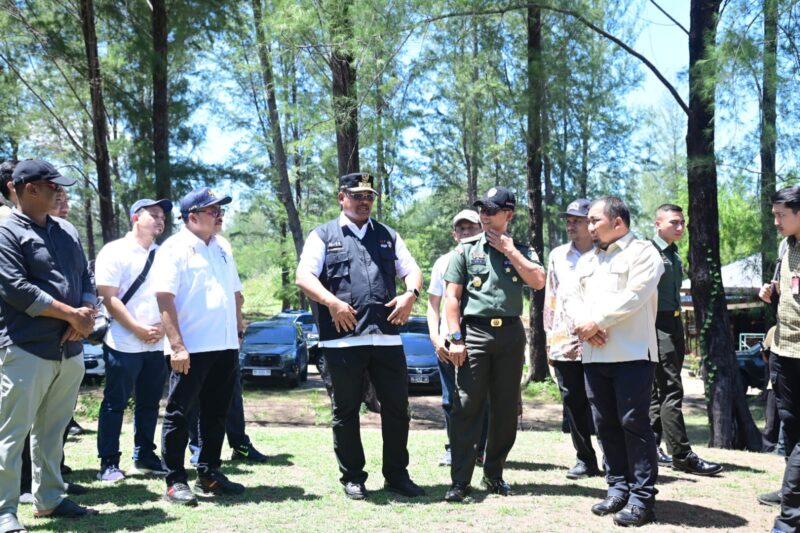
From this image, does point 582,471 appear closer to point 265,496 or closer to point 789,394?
→ point 789,394

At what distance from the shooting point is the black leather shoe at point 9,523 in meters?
4.20

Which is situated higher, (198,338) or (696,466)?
(198,338)

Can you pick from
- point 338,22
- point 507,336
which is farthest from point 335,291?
point 338,22

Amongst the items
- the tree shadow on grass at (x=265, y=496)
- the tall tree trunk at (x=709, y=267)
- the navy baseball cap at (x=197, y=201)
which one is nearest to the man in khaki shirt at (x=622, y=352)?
the tree shadow on grass at (x=265, y=496)

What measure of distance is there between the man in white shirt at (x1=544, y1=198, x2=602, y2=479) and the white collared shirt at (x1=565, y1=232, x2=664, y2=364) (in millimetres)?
990

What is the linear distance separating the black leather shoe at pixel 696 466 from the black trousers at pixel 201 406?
384cm

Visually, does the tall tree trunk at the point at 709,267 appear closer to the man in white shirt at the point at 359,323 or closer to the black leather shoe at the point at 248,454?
the man in white shirt at the point at 359,323

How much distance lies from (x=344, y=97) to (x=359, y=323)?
306 inches

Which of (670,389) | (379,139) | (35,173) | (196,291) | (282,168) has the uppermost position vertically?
(282,168)

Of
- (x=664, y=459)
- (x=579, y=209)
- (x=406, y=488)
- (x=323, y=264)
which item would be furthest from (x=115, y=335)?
(x=664, y=459)

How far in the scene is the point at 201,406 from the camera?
541 centimetres

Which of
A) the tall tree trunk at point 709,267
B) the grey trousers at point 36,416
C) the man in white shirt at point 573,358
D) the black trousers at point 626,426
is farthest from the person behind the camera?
the tall tree trunk at point 709,267

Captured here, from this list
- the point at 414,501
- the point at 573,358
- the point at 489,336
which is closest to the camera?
the point at 414,501

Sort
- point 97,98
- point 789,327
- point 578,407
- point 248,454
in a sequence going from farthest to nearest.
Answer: point 97,98 < point 248,454 < point 578,407 < point 789,327
